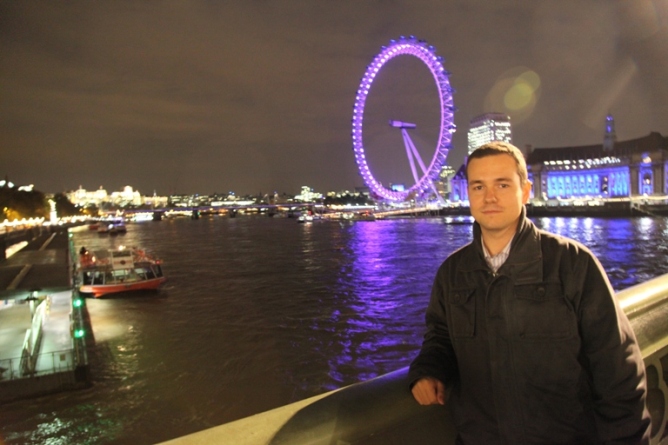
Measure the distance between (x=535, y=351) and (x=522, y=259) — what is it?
0.25 m

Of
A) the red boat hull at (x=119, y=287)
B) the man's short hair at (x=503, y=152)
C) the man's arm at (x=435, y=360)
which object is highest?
the man's short hair at (x=503, y=152)

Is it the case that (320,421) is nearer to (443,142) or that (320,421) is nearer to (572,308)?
(572,308)

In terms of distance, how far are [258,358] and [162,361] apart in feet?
8.42

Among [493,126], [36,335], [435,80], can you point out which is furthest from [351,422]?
[493,126]

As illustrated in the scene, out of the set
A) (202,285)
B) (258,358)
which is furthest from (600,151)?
(258,358)

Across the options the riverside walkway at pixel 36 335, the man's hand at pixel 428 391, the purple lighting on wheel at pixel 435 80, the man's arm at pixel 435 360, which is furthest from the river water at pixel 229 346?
the purple lighting on wheel at pixel 435 80

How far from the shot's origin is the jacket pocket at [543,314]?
133 centimetres

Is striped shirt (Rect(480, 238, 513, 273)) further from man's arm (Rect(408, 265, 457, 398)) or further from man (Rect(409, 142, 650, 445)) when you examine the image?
man's arm (Rect(408, 265, 457, 398))

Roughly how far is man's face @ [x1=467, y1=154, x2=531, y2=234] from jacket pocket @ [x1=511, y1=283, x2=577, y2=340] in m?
0.24

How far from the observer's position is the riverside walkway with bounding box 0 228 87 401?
1127 cm

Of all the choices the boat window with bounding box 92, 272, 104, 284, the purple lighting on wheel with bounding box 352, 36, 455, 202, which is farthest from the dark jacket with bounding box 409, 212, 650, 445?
the purple lighting on wheel with bounding box 352, 36, 455, 202

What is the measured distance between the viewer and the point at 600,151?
10219 cm

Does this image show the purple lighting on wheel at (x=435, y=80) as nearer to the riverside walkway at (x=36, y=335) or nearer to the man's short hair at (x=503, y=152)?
the riverside walkway at (x=36, y=335)

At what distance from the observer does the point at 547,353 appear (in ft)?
4.38
